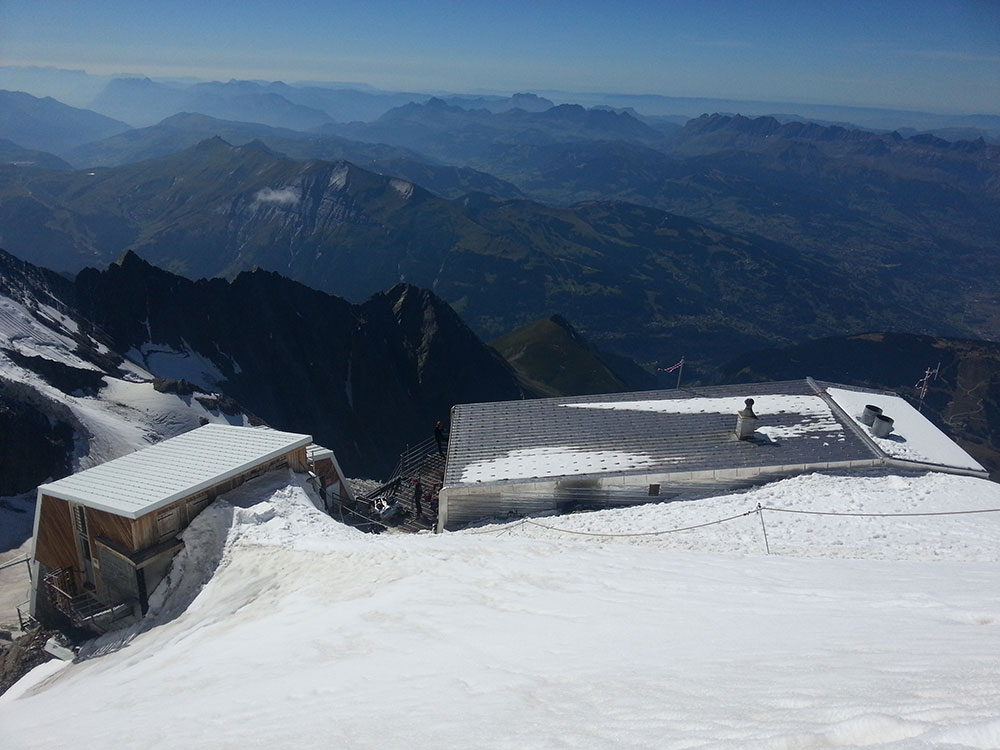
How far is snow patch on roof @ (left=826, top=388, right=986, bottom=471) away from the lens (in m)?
21.7

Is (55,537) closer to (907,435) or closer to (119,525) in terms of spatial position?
(119,525)

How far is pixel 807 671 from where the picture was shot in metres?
8.14

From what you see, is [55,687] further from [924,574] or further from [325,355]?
[325,355]

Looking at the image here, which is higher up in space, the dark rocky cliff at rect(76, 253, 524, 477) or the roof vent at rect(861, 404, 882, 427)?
the roof vent at rect(861, 404, 882, 427)

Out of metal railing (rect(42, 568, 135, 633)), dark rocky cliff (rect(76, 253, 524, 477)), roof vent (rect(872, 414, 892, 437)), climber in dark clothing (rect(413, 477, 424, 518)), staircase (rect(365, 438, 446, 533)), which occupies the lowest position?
dark rocky cliff (rect(76, 253, 524, 477))

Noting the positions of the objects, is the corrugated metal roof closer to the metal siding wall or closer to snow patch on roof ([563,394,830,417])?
snow patch on roof ([563,394,830,417])

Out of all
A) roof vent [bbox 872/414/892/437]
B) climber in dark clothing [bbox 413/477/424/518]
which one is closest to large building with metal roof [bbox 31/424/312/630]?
climber in dark clothing [bbox 413/477/424/518]

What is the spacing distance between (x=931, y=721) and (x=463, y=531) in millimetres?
16672

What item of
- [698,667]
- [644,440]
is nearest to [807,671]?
[698,667]

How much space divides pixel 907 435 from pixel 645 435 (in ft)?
32.7

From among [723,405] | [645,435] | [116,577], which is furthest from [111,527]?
[723,405]

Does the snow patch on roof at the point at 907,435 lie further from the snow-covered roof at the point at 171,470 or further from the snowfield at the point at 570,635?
the snow-covered roof at the point at 171,470

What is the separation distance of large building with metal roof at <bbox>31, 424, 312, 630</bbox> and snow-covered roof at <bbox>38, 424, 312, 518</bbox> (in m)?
0.03

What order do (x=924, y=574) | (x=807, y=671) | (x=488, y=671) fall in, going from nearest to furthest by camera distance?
(x=807, y=671) < (x=488, y=671) < (x=924, y=574)
